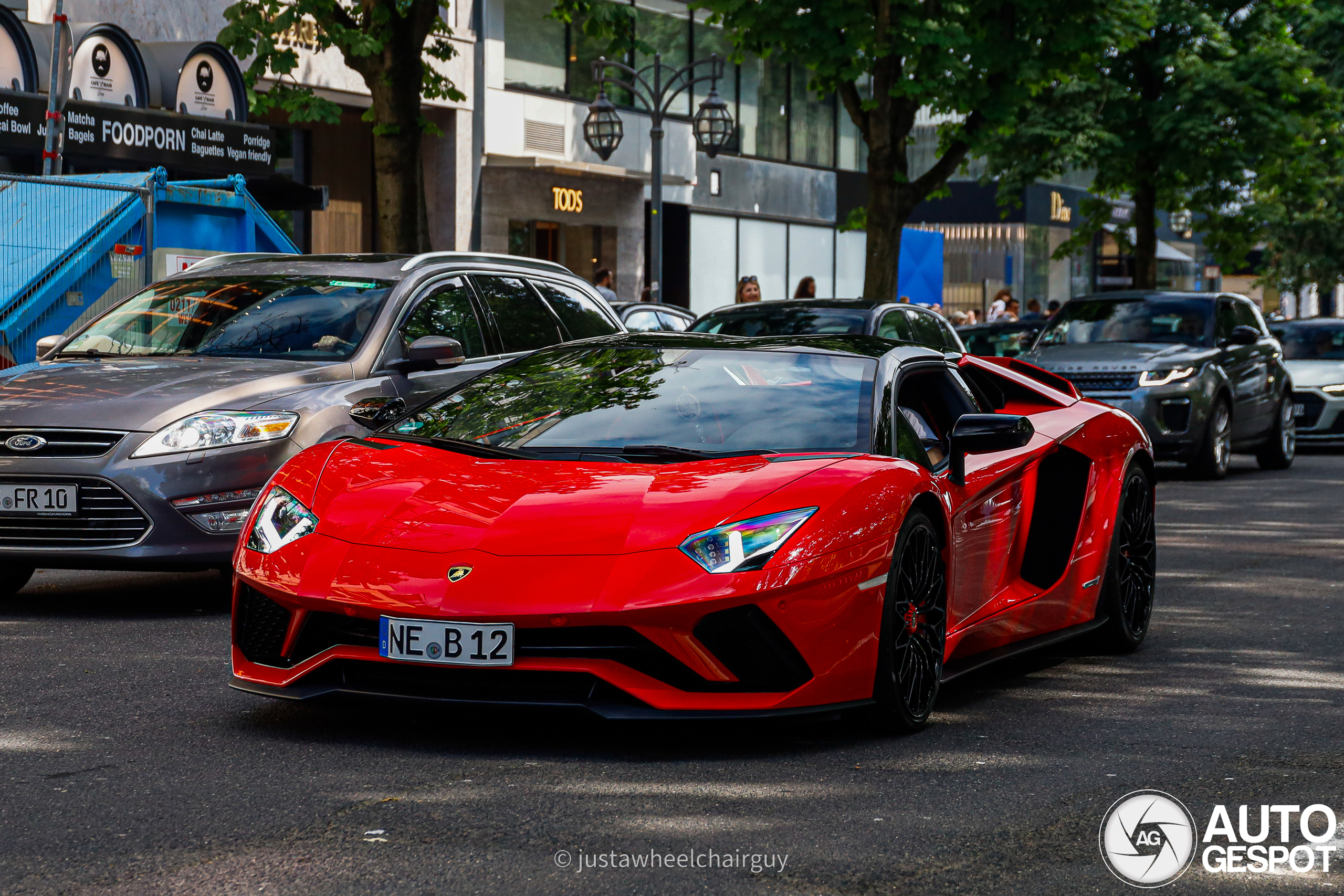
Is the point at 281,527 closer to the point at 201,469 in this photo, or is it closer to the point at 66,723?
the point at 66,723

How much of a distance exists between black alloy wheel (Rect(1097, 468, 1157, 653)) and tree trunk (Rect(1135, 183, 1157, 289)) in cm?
2256

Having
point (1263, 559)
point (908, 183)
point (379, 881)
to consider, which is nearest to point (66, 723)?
point (379, 881)

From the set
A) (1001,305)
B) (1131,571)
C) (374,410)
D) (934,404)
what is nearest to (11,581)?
(374,410)

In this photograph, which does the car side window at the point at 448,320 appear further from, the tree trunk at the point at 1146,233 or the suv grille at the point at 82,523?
the tree trunk at the point at 1146,233

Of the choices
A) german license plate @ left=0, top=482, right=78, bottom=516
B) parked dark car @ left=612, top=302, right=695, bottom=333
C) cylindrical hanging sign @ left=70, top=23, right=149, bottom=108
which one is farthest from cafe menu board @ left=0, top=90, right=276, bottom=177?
german license plate @ left=0, top=482, right=78, bottom=516

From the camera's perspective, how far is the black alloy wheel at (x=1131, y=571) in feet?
23.7

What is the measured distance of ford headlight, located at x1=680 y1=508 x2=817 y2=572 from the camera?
5020 millimetres

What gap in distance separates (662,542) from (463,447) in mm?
1062

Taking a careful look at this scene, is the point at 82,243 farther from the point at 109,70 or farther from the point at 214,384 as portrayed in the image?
the point at 214,384

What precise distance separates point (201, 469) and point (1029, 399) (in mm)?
3490

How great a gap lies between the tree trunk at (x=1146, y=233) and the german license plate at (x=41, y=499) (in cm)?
2402

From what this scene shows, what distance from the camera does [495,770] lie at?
16.1 ft

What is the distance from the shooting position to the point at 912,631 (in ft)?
18.2

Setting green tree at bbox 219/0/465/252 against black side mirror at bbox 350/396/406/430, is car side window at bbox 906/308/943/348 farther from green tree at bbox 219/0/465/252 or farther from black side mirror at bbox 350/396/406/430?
black side mirror at bbox 350/396/406/430
